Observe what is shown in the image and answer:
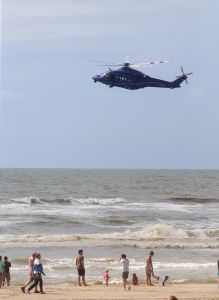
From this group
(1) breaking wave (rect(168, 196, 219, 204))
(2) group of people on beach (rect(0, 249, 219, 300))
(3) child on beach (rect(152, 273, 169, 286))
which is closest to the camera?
(2) group of people on beach (rect(0, 249, 219, 300))

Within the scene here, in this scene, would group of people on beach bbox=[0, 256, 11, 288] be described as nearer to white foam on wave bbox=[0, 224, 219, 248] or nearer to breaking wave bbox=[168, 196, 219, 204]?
white foam on wave bbox=[0, 224, 219, 248]

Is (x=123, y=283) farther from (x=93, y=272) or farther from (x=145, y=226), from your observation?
(x=145, y=226)

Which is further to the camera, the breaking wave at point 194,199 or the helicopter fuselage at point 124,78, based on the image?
the breaking wave at point 194,199

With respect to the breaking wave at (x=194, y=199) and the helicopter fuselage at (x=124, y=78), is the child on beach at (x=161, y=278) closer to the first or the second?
the helicopter fuselage at (x=124, y=78)

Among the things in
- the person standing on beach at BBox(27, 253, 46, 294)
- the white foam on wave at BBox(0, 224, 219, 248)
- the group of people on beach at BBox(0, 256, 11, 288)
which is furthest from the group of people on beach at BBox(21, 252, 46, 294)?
the white foam on wave at BBox(0, 224, 219, 248)

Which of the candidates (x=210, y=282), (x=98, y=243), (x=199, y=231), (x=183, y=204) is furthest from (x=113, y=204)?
(x=210, y=282)

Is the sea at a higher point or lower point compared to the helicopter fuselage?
lower

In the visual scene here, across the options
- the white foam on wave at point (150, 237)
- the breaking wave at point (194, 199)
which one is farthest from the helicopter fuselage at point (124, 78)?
the breaking wave at point (194, 199)

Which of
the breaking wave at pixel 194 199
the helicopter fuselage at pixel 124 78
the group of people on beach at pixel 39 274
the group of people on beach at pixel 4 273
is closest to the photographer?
the group of people on beach at pixel 39 274
